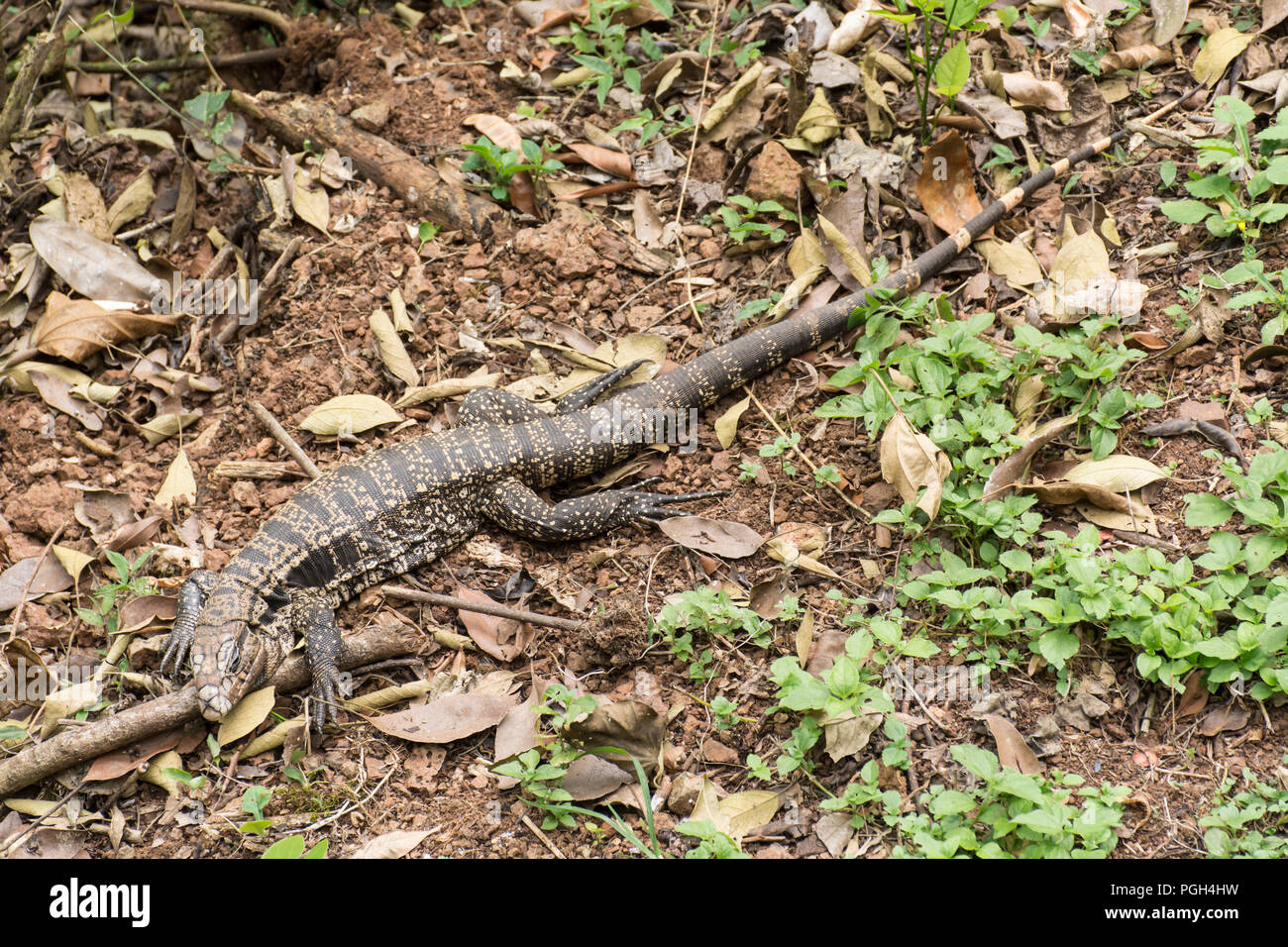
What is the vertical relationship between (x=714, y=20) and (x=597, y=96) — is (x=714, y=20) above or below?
above

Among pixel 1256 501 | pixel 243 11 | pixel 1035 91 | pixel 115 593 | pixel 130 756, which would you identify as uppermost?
pixel 1035 91

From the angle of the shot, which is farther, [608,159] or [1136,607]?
[608,159]

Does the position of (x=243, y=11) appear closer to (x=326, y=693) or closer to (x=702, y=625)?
(x=326, y=693)

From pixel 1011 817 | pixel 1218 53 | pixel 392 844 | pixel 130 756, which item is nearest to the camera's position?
pixel 1011 817

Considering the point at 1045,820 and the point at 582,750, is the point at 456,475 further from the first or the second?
the point at 1045,820

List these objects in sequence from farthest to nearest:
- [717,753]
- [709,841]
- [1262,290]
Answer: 1. [1262,290]
2. [717,753]
3. [709,841]

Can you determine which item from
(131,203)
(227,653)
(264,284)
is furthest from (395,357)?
(131,203)

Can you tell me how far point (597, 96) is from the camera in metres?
7.39

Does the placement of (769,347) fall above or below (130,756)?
above

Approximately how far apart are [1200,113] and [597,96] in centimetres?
431

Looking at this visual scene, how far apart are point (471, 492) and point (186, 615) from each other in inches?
70.8

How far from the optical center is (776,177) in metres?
6.61

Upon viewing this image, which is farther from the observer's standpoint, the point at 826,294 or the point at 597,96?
Result: the point at 597,96
